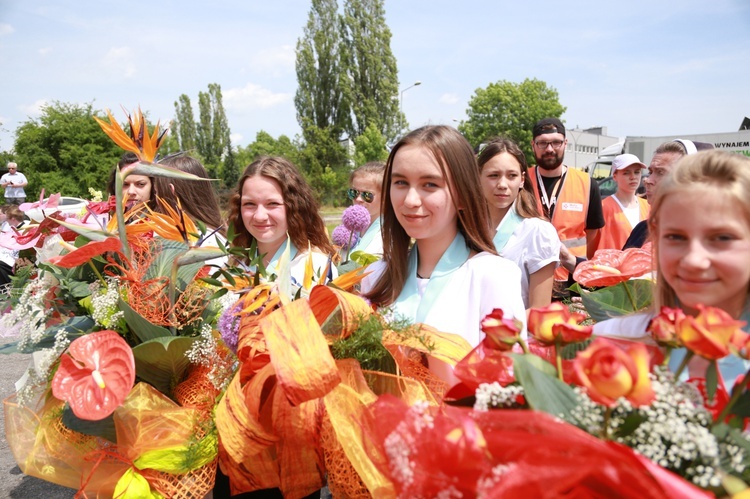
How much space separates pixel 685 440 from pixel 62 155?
23.1 m

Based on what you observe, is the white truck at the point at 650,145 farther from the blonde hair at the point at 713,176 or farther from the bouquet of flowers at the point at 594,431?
the bouquet of flowers at the point at 594,431

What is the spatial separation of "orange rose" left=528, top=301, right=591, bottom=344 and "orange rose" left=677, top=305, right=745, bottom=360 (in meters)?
0.13

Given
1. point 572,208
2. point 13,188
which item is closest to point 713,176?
point 572,208

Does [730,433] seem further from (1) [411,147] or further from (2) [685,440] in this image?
(1) [411,147]

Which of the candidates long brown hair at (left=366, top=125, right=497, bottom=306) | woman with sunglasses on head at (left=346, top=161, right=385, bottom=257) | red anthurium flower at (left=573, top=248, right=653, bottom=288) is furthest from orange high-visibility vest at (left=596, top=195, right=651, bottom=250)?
red anthurium flower at (left=573, top=248, right=653, bottom=288)

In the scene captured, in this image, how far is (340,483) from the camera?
3.97 ft

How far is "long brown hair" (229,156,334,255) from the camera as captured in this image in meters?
2.62

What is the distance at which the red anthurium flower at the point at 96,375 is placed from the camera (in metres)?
1.35

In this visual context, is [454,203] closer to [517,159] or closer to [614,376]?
[614,376]

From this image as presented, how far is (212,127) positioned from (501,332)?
42859mm

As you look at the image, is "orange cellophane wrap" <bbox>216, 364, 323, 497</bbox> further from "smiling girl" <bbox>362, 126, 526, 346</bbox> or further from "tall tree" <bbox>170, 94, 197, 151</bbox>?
"tall tree" <bbox>170, 94, 197, 151</bbox>

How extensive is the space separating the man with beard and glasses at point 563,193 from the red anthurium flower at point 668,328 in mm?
3209

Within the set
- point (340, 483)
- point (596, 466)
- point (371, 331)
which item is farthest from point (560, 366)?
point (340, 483)

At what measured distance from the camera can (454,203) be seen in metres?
1.80
